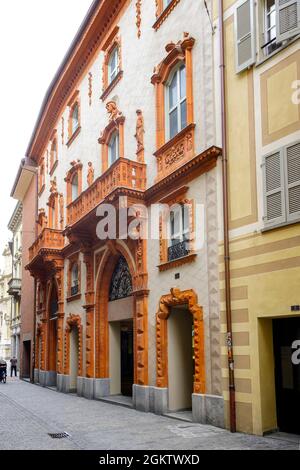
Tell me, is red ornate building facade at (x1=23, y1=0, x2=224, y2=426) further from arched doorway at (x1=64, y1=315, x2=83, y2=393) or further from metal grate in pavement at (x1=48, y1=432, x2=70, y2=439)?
metal grate in pavement at (x1=48, y1=432, x2=70, y2=439)

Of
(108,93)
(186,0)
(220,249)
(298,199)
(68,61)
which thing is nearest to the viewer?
(298,199)

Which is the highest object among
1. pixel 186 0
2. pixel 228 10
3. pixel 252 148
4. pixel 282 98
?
pixel 186 0

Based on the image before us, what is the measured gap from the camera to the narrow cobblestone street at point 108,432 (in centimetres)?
1045

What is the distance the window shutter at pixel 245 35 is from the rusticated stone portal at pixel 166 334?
555 cm

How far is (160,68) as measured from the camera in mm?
16094

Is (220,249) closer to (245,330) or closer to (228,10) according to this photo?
(245,330)

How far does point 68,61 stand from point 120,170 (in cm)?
1069

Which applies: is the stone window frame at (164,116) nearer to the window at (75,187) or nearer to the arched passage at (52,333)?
the window at (75,187)

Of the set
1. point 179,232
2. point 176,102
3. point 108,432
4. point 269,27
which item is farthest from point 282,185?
point 108,432

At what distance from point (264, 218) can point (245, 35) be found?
4.24 meters

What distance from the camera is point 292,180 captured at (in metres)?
10.7

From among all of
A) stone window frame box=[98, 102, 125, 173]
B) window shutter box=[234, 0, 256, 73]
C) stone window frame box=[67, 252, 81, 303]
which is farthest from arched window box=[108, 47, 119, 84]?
window shutter box=[234, 0, 256, 73]

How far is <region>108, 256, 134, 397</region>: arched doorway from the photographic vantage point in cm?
1909

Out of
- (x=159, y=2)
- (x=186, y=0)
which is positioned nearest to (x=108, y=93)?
(x=159, y=2)
